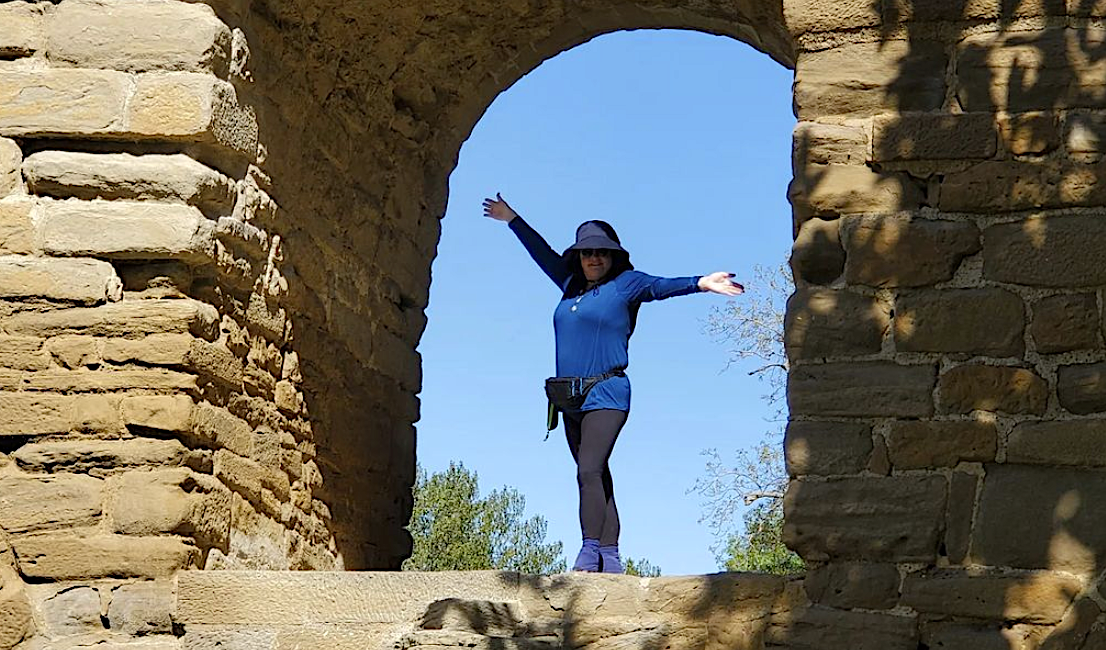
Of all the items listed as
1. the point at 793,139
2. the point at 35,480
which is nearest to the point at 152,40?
the point at 35,480

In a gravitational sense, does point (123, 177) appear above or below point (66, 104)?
below

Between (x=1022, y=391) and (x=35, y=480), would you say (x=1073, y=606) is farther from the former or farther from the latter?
(x=35, y=480)

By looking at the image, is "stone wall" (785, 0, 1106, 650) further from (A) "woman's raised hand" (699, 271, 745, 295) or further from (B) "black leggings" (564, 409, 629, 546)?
(B) "black leggings" (564, 409, 629, 546)

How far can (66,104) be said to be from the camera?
486 centimetres

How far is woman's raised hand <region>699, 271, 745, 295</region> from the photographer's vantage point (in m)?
4.99

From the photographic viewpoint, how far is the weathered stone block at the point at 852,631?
13.1ft

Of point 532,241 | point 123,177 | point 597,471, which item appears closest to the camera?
point 123,177

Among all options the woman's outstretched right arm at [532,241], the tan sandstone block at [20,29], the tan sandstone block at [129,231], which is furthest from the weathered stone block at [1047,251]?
the tan sandstone block at [20,29]

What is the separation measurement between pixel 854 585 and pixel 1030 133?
1363 mm

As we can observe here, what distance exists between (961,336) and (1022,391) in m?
0.22

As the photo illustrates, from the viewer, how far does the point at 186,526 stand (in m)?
4.57

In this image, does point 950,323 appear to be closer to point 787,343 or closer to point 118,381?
point 787,343

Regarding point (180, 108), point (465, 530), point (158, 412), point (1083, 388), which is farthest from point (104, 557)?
point (465, 530)

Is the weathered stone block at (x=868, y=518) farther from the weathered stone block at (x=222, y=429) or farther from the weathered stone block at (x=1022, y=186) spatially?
the weathered stone block at (x=222, y=429)
